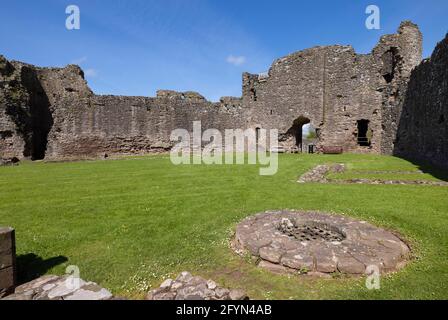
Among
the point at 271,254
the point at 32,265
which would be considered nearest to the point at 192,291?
the point at 271,254

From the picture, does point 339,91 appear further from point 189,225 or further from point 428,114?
point 189,225

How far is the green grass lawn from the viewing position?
4.02 m

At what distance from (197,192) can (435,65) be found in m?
12.6

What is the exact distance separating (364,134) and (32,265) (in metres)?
24.4

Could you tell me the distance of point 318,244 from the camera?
4766 mm

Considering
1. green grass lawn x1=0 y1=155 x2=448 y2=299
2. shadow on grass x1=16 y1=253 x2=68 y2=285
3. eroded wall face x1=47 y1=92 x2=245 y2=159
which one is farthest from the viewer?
eroded wall face x1=47 y1=92 x2=245 y2=159

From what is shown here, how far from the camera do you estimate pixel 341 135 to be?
2245 cm

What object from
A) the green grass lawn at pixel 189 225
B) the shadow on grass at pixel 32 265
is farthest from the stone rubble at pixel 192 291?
the shadow on grass at pixel 32 265

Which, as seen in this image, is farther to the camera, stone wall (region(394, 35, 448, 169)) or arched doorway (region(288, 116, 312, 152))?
arched doorway (region(288, 116, 312, 152))

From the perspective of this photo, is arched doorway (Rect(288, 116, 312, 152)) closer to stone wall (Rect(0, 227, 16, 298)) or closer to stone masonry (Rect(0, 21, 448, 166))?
stone masonry (Rect(0, 21, 448, 166))

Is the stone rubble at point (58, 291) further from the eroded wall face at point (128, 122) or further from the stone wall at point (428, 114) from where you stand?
the eroded wall face at point (128, 122)

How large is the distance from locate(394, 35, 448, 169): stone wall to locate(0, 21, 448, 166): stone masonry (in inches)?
5.6

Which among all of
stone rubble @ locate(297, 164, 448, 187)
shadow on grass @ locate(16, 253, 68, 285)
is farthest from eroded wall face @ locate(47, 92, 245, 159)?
shadow on grass @ locate(16, 253, 68, 285)

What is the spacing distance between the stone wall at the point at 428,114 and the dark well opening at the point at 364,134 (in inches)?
166
